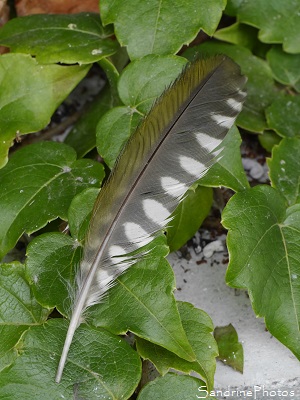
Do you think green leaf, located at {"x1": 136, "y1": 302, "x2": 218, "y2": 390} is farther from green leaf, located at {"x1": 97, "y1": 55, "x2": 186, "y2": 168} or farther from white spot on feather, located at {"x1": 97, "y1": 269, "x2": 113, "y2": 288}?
green leaf, located at {"x1": 97, "y1": 55, "x2": 186, "y2": 168}

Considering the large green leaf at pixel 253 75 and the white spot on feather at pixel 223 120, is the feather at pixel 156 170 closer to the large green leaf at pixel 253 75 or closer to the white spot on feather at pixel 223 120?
the white spot on feather at pixel 223 120

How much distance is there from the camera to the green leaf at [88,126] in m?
1.47

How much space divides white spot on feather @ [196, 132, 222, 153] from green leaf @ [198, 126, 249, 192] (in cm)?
5

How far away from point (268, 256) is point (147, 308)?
235 mm

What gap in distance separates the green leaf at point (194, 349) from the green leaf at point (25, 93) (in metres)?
0.47

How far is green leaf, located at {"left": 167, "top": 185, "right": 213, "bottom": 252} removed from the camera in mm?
1284

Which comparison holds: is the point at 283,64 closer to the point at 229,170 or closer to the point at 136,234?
the point at 229,170

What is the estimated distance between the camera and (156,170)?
44.5 inches

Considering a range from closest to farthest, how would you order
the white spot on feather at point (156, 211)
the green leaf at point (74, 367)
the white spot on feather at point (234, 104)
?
the green leaf at point (74, 367), the white spot on feather at point (156, 211), the white spot on feather at point (234, 104)

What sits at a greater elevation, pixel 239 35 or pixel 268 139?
pixel 239 35

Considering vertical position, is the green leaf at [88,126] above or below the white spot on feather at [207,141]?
below

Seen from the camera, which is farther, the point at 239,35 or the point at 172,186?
the point at 239,35

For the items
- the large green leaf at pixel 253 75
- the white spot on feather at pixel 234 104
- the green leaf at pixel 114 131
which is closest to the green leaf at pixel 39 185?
the green leaf at pixel 114 131

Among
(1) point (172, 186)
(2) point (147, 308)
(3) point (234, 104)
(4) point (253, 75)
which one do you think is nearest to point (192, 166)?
(1) point (172, 186)
